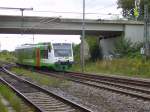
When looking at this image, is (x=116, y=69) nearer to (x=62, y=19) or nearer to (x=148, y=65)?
(x=148, y=65)

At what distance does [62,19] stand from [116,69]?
14799 mm

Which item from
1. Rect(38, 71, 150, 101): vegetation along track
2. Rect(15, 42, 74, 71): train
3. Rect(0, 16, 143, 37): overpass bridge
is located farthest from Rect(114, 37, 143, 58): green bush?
Rect(38, 71, 150, 101): vegetation along track

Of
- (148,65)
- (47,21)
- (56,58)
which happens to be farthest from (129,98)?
(47,21)

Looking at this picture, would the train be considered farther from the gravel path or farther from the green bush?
the gravel path

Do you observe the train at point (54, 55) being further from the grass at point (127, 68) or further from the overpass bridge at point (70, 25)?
the overpass bridge at point (70, 25)

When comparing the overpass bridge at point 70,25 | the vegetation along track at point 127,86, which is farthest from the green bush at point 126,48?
the vegetation along track at point 127,86

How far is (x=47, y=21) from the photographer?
49.4m

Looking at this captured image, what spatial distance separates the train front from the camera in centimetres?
3922

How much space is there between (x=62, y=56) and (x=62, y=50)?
672 millimetres

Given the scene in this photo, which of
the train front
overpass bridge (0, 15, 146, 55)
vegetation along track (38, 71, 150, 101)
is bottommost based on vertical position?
vegetation along track (38, 71, 150, 101)

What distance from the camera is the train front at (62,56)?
3922 centimetres

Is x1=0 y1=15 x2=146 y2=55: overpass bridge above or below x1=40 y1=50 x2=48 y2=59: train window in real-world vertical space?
above

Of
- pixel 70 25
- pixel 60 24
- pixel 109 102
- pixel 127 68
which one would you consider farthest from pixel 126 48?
pixel 109 102

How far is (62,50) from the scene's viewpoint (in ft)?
131
